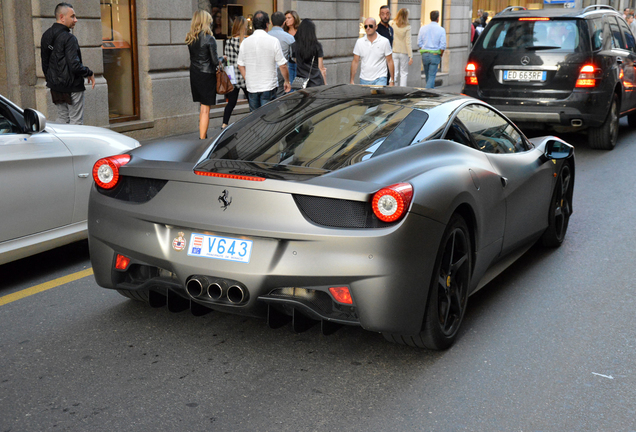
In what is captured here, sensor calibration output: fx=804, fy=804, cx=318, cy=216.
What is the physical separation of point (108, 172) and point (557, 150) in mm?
3232

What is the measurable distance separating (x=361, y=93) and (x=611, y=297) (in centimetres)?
208

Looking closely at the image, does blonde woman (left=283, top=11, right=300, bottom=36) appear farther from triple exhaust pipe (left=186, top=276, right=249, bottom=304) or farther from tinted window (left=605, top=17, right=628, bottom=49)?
triple exhaust pipe (left=186, top=276, right=249, bottom=304)

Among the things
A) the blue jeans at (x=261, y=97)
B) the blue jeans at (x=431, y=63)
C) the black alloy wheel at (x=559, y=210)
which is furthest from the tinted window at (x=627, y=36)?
the black alloy wheel at (x=559, y=210)

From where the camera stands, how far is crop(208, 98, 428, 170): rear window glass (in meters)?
4.14

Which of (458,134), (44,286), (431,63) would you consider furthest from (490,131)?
(431,63)

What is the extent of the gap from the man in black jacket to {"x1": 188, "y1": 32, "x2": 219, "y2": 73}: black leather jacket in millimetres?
2162

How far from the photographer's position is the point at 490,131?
5180 mm

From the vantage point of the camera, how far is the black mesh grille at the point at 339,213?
3.63m

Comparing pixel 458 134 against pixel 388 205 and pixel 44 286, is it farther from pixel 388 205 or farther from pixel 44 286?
pixel 44 286

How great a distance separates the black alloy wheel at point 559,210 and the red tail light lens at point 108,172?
3212 millimetres

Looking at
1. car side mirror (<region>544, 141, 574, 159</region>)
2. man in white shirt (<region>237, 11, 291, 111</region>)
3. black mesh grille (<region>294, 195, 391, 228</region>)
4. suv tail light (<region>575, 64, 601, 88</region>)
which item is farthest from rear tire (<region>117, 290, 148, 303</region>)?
suv tail light (<region>575, 64, 601, 88</region>)

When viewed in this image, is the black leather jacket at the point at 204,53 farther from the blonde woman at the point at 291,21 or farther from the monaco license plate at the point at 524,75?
the monaco license plate at the point at 524,75

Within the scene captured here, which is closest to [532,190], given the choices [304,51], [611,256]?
[611,256]

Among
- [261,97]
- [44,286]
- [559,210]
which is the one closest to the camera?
[44,286]
